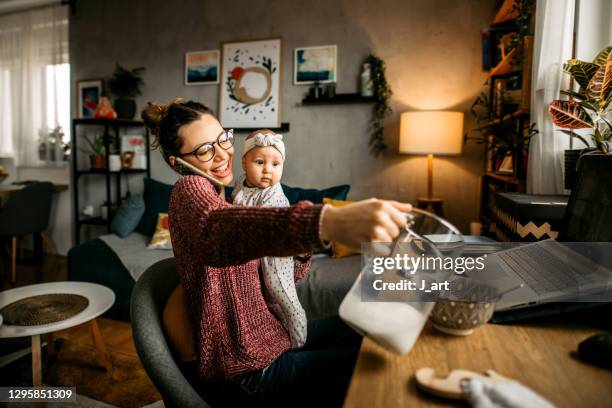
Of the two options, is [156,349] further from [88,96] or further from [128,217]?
[88,96]

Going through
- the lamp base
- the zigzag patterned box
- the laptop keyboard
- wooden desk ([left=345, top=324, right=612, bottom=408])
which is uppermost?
the zigzag patterned box

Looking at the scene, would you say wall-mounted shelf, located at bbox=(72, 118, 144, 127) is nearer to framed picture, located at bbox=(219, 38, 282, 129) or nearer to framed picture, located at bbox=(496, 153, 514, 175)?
framed picture, located at bbox=(219, 38, 282, 129)

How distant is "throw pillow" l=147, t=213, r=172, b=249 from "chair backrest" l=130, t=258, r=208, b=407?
2260 mm

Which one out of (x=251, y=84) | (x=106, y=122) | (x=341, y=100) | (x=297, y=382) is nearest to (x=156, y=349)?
(x=297, y=382)

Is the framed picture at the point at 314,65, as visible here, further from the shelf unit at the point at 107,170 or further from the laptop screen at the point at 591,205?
the laptop screen at the point at 591,205

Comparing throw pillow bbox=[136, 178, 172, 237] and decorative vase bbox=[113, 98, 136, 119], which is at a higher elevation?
decorative vase bbox=[113, 98, 136, 119]

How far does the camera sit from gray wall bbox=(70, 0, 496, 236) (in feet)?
10.3

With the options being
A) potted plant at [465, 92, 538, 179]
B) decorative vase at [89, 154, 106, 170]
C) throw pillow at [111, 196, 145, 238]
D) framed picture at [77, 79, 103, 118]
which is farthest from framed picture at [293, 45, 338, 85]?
framed picture at [77, 79, 103, 118]

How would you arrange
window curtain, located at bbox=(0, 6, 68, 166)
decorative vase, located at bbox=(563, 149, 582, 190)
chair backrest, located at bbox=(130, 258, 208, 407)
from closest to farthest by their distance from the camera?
1. chair backrest, located at bbox=(130, 258, 208, 407)
2. decorative vase, located at bbox=(563, 149, 582, 190)
3. window curtain, located at bbox=(0, 6, 68, 166)

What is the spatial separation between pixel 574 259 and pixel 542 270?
0.25 feet

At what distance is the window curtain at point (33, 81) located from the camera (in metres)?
4.51

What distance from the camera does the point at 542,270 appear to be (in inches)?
35.4

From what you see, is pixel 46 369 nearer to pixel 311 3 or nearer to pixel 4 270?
pixel 4 270

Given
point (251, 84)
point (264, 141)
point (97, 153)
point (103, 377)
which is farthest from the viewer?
point (97, 153)
